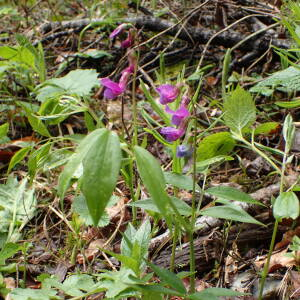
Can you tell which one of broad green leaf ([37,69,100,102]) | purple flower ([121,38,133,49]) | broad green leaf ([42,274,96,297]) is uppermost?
purple flower ([121,38,133,49])

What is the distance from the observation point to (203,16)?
325 cm

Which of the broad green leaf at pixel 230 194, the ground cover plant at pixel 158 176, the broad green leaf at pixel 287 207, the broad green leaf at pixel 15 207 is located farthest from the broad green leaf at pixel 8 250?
the broad green leaf at pixel 287 207

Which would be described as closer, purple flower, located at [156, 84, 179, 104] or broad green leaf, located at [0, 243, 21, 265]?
purple flower, located at [156, 84, 179, 104]

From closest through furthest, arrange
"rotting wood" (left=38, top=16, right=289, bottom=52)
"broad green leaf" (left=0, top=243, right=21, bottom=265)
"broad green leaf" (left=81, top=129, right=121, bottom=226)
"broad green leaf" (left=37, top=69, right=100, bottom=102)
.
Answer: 1. "broad green leaf" (left=81, top=129, right=121, bottom=226)
2. "broad green leaf" (left=0, top=243, right=21, bottom=265)
3. "broad green leaf" (left=37, top=69, right=100, bottom=102)
4. "rotting wood" (left=38, top=16, right=289, bottom=52)

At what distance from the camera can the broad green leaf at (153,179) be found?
82cm

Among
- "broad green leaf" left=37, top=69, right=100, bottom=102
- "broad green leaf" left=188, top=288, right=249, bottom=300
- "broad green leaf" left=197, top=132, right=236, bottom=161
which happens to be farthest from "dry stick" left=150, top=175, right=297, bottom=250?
"broad green leaf" left=37, top=69, right=100, bottom=102

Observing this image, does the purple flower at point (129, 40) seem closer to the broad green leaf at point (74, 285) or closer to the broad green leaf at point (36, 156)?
the broad green leaf at point (36, 156)

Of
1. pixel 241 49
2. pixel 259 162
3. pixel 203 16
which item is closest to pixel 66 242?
pixel 259 162

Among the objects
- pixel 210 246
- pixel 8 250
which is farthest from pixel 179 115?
pixel 8 250

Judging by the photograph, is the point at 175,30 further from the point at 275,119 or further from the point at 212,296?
the point at 212,296

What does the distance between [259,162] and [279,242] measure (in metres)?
0.48

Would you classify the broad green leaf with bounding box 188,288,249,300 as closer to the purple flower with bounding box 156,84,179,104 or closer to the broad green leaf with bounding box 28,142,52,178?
the purple flower with bounding box 156,84,179,104

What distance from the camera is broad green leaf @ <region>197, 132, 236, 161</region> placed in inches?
52.7

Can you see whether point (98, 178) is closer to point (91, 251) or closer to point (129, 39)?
point (129, 39)
